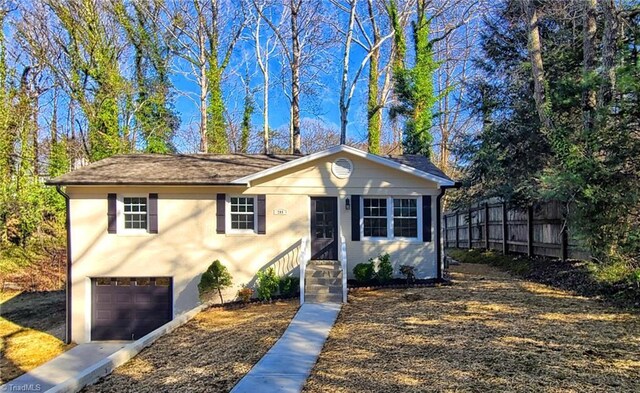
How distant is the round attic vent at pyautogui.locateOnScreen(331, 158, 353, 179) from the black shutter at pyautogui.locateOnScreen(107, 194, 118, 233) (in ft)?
19.6

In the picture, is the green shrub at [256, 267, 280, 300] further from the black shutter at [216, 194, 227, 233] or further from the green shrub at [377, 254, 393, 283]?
the green shrub at [377, 254, 393, 283]

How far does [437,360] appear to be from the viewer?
5.09 metres

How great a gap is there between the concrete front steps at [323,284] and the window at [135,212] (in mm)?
4838

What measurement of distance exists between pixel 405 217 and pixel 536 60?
5733mm

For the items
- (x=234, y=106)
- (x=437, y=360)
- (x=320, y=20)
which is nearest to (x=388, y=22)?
(x=320, y=20)

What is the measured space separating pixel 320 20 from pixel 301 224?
15.5 meters

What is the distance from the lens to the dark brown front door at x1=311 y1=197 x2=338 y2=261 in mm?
11664

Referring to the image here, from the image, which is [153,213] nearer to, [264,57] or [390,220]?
[390,220]

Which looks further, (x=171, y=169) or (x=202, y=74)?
(x=202, y=74)

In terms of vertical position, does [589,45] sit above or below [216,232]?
above

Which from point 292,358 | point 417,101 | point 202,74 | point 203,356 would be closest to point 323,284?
point 203,356

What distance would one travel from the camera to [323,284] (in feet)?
32.7

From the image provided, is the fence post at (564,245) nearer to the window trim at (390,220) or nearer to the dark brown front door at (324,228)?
the window trim at (390,220)

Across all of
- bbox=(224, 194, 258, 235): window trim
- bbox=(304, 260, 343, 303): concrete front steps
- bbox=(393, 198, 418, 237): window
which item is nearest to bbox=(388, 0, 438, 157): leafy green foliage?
bbox=(393, 198, 418, 237): window
